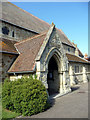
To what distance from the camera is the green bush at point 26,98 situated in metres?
6.30

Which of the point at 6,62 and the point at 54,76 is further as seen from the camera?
the point at 54,76

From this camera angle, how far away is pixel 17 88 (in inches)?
268

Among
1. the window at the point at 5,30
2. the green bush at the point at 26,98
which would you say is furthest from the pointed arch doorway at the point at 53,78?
the window at the point at 5,30

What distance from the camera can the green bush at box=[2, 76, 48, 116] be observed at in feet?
20.7

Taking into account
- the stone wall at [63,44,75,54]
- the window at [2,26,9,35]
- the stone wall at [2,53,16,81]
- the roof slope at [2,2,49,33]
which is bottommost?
the stone wall at [2,53,16,81]

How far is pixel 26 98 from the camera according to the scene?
6.25 m

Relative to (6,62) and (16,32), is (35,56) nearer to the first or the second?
(6,62)

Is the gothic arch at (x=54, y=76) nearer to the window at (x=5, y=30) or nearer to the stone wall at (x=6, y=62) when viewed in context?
the stone wall at (x=6, y=62)

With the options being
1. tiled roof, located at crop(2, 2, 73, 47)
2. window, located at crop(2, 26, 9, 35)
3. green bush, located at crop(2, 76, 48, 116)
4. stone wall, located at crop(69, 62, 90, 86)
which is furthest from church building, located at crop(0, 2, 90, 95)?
stone wall, located at crop(69, 62, 90, 86)

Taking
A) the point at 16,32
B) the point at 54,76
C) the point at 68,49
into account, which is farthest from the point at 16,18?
the point at 68,49

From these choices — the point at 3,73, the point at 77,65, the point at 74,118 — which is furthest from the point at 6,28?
the point at 77,65

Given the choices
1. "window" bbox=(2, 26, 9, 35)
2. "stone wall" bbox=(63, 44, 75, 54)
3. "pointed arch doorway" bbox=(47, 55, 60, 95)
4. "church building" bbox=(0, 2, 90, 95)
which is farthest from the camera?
"stone wall" bbox=(63, 44, 75, 54)

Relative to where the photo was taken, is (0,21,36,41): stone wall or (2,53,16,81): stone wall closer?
(2,53,16,81): stone wall

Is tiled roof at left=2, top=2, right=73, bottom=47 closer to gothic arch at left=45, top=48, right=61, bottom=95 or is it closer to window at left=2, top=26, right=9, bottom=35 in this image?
window at left=2, top=26, right=9, bottom=35
